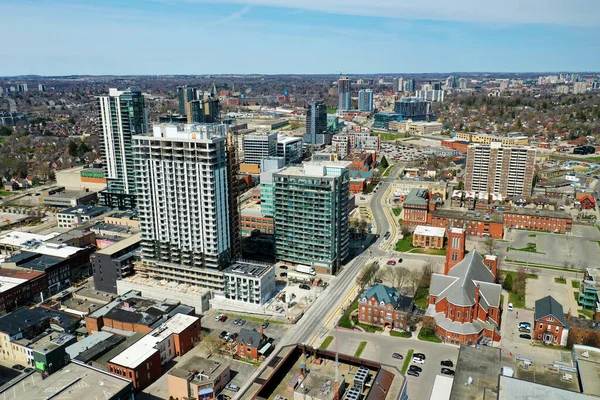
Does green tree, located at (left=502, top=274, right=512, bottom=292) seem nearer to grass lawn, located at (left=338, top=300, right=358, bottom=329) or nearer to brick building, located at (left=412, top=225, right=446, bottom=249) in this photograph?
brick building, located at (left=412, top=225, right=446, bottom=249)

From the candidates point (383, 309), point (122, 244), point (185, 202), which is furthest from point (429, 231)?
point (122, 244)

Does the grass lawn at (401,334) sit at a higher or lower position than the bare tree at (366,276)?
lower

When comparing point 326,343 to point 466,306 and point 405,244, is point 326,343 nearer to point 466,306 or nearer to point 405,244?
point 466,306

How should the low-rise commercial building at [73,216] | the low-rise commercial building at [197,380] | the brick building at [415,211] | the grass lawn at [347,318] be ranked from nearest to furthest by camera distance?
the low-rise commercial building at [197,380], the grass lawn at [347,318], the low-rise commercial building at [73,216], the brick building at [415,211]

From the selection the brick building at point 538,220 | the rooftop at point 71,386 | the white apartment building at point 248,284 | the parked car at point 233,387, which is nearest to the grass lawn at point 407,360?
the parked car at point 233,387

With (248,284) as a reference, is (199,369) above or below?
below

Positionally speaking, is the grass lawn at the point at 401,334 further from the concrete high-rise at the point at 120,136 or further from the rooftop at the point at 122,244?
the concrete high-rise at the point at 120,136

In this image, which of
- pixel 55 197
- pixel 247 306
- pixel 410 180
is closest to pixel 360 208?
pixel 410 180
